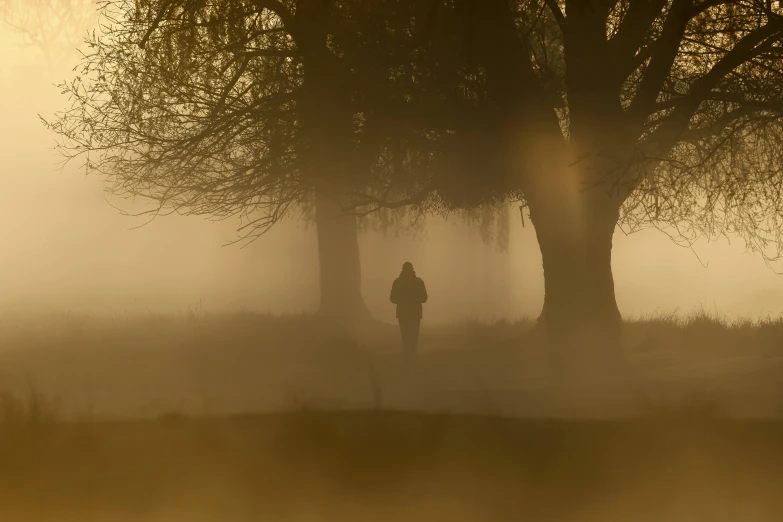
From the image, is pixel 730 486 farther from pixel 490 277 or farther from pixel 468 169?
pixel 490 277

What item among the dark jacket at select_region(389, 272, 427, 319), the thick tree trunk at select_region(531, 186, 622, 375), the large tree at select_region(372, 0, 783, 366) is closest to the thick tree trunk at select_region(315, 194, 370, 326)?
the dark jacket at select_region(389, 272, 427, 319)

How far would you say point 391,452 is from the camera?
9.27m

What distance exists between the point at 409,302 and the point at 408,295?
0.48ft

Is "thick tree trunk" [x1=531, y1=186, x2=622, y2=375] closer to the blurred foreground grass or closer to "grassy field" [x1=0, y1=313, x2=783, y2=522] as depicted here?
"grassy field" [x1=0, y1=313, x2=783, y2=522]

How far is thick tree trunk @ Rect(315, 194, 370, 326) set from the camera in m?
23.8

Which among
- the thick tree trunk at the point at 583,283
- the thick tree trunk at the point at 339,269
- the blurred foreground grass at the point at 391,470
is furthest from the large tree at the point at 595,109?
the thick tree trunk at the point at 339,269

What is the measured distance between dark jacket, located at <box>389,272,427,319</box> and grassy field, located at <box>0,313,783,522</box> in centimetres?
217

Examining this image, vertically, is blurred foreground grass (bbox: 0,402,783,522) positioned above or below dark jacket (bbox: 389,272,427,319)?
below

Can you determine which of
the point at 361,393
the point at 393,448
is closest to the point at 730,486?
the point at 393,448

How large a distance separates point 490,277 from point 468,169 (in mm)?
27213

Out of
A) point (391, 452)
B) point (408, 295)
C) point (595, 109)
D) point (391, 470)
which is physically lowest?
point (391, 470)

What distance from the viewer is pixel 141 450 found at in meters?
9.25

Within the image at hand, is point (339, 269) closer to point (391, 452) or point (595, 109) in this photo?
point (595, 109)

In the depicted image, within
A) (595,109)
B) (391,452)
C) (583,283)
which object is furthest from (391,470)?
(595,109)
